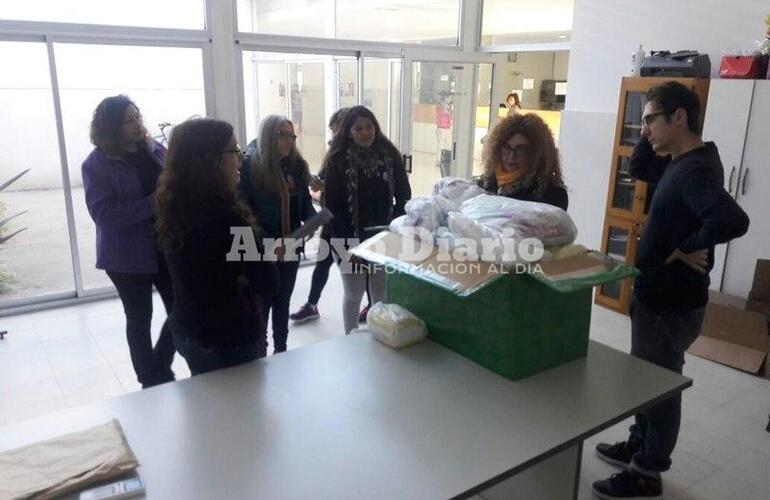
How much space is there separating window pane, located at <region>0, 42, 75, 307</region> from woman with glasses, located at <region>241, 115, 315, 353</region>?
220 centimetres

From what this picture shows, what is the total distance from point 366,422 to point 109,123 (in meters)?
1.69

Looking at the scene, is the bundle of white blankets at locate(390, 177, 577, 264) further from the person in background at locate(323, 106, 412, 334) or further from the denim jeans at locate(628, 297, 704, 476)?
the person in background at locate(323, 106, 412, 334)

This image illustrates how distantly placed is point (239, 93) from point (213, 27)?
527 mm

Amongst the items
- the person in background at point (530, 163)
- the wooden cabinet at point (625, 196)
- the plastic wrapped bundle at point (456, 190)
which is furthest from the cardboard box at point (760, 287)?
the plastic wrapped bundle at point (456, 190)

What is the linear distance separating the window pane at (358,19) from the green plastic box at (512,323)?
3689 mm

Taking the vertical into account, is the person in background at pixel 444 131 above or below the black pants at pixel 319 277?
above

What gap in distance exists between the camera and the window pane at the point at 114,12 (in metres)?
3.78

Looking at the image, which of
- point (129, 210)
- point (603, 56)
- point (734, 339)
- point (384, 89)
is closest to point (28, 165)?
point (129, 210)

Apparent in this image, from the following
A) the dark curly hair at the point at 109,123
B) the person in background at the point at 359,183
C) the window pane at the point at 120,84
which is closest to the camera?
the dark curly hair at the point at 109,123

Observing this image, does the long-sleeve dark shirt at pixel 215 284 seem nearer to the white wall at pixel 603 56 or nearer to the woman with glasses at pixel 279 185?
the woman with glasses at pixel 279 185

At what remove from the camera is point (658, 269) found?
196cm

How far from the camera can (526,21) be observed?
5676mm

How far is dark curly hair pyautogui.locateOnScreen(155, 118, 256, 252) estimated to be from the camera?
1662 mm

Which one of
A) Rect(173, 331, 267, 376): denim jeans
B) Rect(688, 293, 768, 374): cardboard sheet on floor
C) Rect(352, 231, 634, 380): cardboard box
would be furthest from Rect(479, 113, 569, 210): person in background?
Rect(688, 293, 768, 374): cardboard sheet on floor
